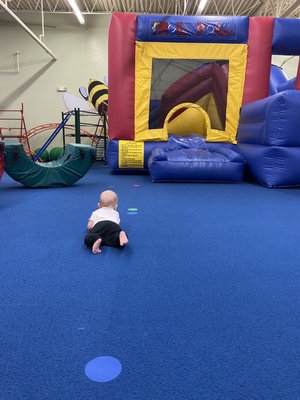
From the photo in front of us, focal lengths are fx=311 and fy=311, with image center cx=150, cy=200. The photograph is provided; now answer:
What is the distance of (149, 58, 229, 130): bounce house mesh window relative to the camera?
462 cm

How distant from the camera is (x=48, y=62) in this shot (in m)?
8.15

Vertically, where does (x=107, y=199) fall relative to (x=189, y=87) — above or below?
below

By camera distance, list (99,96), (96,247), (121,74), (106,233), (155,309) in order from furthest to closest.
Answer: (99,96) → (121,74) → (106,233) → (96,247) → (155,309)

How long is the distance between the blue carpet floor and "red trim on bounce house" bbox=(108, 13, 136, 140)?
104 inches

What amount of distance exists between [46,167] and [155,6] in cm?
636

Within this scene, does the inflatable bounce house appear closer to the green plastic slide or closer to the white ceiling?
the green plastic slide

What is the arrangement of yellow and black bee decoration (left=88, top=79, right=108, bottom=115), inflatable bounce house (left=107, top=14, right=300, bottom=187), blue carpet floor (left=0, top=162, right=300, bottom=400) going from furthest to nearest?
yellow and black bee decoration (left=88, top=79, right=108, bottom=115) < inflatable bounce house (left=107, top=14, right=300, bottom=187) < blue carpet floor (left=0, top=162, right=300, bottom=400)

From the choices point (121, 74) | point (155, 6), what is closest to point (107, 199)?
point (121, 74)

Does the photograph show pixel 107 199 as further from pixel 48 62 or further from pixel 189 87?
pixel 48 62

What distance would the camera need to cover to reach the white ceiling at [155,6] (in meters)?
7.42

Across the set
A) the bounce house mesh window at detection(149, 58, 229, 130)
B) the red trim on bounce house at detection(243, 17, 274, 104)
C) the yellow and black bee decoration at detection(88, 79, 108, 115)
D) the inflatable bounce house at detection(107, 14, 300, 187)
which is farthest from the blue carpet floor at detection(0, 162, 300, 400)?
the yellow and black bee decoration at detection(88, 79, 108, 115)

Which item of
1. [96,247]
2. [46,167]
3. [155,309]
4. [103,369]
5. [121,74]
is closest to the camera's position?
[103,369]

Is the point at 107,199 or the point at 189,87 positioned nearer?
the point at 107,199

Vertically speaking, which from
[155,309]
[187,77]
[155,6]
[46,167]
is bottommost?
[155,309]
